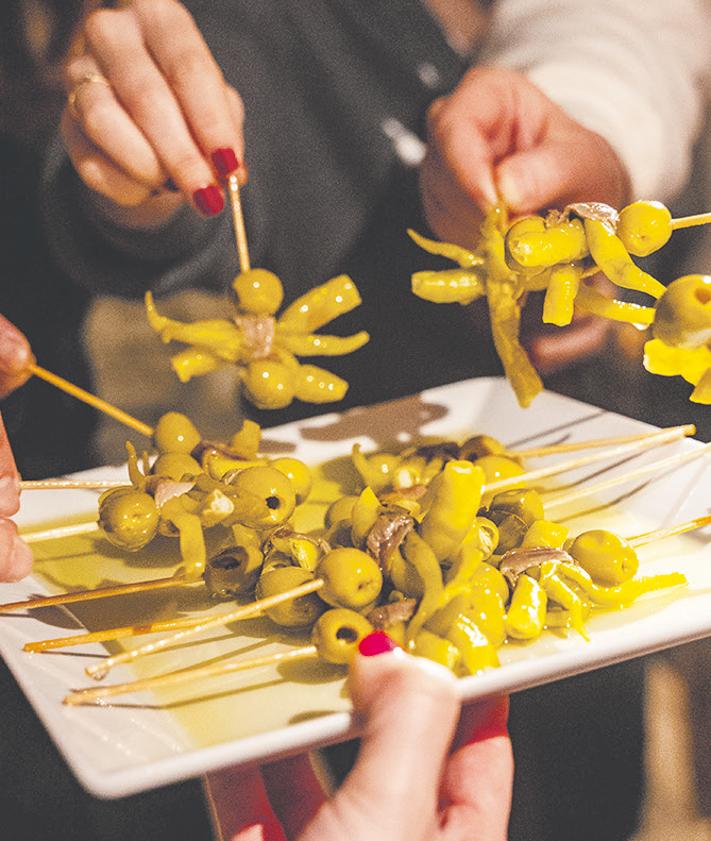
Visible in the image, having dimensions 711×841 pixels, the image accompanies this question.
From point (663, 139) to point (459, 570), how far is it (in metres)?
1.51

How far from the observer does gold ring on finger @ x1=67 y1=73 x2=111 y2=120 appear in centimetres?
140

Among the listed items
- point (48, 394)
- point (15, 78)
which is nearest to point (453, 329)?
point (48, 394)

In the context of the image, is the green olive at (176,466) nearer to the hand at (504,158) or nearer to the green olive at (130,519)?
the green olive at (130,519)

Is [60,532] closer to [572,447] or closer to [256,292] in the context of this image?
[256,292]

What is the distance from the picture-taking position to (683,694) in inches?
96.3

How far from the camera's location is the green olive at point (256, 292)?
1335 millimetres

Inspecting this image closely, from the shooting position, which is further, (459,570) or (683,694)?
(683,694)

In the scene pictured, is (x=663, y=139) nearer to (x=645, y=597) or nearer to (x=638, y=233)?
(x=638, y=233)

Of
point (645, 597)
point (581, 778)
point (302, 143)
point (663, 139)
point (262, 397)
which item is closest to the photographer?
point (645, 597)

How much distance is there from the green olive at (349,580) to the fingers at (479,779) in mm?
167

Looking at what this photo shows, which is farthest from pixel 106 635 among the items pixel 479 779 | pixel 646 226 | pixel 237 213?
pixel 646 226

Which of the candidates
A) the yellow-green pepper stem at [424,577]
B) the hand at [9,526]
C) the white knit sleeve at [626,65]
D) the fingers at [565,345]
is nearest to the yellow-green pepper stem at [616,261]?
the yellow-green pepper stem at [424,577]

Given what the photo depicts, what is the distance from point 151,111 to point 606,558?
0.86m

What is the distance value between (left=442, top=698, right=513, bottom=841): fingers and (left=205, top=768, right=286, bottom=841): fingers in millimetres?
173
